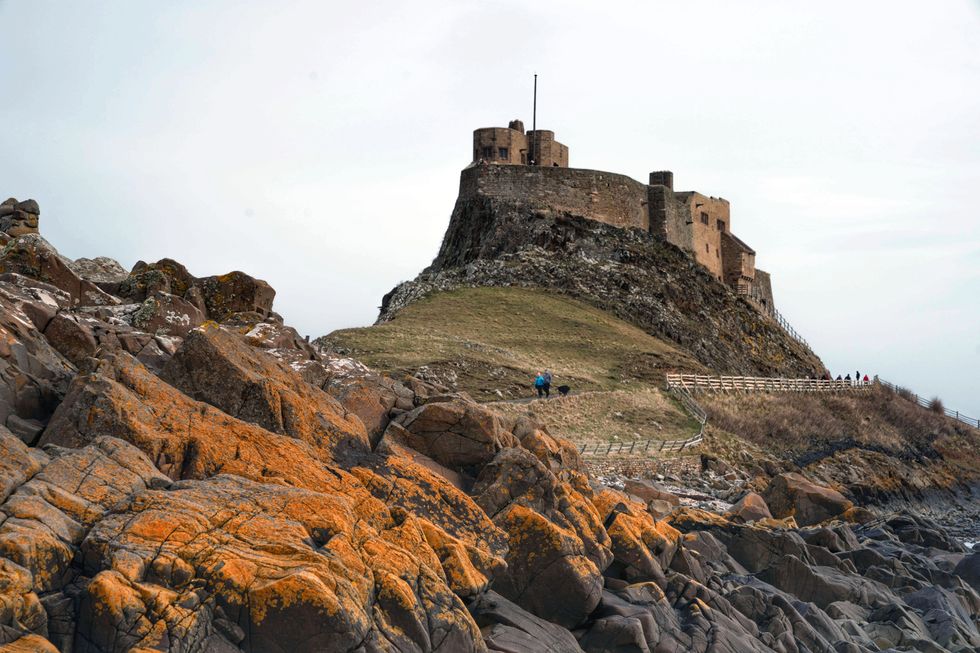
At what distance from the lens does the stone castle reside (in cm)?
7275

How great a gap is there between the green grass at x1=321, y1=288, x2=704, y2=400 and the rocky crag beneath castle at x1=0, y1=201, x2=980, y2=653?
20187 millimetres

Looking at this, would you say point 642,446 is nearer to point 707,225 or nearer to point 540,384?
point 540,384

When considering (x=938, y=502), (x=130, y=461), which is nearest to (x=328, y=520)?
(x=130, y=461)

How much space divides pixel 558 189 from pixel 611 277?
7599 millimetres

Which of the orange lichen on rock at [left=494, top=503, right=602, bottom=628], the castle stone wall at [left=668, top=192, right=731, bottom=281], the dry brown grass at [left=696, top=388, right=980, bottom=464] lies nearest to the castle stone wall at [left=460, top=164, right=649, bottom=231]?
the castle stone wall at [left=668, top=192, right=731, bottom=281]

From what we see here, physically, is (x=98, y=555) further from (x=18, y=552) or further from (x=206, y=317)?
(x=206, y=317)

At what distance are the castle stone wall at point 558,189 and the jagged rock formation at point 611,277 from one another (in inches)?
27.6

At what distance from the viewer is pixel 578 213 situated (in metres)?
73.1

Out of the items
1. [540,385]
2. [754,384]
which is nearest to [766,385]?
[754,384]

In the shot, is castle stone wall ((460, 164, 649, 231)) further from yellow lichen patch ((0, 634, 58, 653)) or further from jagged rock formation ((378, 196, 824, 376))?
yellow lichen patch ((0, 634, 58, 653))

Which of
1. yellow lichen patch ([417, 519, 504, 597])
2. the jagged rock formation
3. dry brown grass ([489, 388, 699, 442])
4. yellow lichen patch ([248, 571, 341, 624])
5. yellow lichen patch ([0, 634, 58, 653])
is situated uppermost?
the jagged rock formation

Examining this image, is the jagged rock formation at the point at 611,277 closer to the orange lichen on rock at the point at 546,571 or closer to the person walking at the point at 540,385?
the person walking at the point at 540,385

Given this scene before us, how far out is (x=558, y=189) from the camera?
7288 centimetres

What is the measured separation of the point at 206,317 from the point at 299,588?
15.1 m
